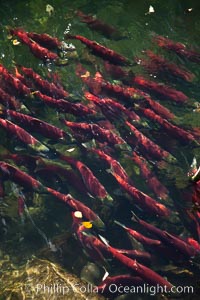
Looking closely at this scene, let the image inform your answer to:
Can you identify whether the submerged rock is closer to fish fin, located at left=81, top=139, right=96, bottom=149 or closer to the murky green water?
the murky green water

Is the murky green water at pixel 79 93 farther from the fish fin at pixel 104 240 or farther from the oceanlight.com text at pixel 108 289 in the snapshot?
the fish fin at pixel 104 240

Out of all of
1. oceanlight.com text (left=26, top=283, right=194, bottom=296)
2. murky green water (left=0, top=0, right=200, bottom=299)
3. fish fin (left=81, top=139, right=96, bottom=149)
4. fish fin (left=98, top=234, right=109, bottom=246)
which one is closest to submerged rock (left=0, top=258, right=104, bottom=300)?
oceanlight.com text (left=26, top=283, right=194, bottom=296)

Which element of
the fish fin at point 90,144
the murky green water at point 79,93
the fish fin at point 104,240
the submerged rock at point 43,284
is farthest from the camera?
the fish fin at point 90,144

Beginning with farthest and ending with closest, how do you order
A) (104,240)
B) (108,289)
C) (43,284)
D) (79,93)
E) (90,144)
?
(79,93)
(90,144)
(104,240)
(108,289)
(43,284)

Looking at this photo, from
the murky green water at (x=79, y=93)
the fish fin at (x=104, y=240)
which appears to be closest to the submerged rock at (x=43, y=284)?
the murky green water at (x=79, y=93)

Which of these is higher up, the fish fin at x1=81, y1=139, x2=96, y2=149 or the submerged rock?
the fish fin at x1=81, y1=139, x2=96, y2=149

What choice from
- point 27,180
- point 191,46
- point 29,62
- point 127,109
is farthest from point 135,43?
point 27,180

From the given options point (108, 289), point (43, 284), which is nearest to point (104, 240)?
point (108, 289)

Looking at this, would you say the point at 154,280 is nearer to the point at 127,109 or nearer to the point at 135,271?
the point at 135,271

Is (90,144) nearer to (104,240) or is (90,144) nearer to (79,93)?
(104,240)

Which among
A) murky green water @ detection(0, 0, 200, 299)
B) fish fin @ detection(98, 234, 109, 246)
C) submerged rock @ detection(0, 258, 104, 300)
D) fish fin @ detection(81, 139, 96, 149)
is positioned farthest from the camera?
fish fin @ detection(81, 139, 96, 149)
